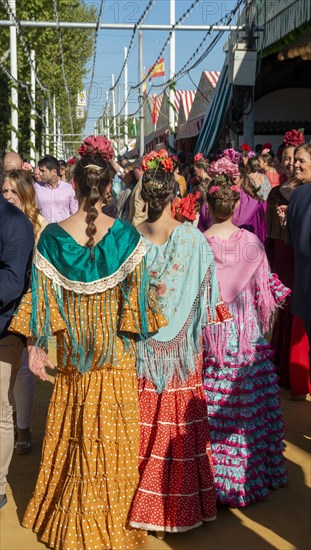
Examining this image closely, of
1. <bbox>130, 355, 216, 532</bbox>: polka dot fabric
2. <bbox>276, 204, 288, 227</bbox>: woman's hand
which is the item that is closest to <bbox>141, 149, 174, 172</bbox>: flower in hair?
<bbox>130, 355, 216, 532</bbox>: polka dot fabric

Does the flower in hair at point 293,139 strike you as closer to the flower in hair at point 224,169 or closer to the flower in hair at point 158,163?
the flower in hair at point 224,169

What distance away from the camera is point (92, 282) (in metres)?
3.62

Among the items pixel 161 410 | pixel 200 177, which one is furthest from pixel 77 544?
pixel 200 177

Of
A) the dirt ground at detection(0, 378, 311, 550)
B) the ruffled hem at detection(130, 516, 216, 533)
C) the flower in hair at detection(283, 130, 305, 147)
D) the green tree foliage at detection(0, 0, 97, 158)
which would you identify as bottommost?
the dirt ground at detection(0, 378, 311, 550)

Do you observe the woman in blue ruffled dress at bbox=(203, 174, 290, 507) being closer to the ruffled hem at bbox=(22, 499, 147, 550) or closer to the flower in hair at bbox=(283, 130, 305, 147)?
the ruffled hem at bbox=(22, 499, 147, 550)

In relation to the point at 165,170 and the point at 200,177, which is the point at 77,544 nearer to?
the point at 165,170

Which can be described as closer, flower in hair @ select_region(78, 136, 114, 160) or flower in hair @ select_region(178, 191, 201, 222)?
flower in hair @ select_region(78, 136, 114, 160)

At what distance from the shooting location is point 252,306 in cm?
445

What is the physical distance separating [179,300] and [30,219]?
1.30 m

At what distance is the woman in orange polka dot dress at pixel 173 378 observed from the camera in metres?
3.97

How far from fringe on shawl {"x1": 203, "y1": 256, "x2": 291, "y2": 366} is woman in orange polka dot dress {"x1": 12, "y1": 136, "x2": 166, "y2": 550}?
0.66m

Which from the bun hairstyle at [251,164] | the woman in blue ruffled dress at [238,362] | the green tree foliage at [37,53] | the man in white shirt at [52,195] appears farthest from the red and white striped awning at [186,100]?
the woman in blue ruffled dress at [238,362]

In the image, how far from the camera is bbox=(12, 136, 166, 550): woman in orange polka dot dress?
11.9ft

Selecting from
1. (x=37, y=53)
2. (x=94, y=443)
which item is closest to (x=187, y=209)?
(x=94, y=443)
